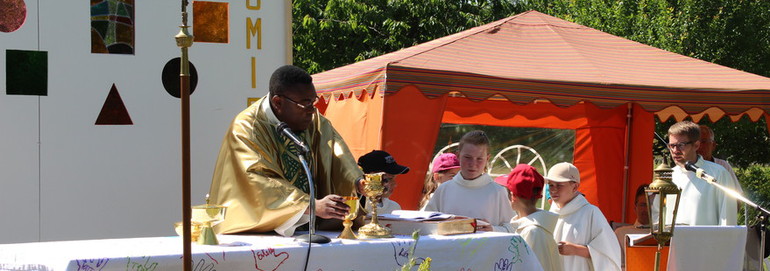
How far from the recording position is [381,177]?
3635mm

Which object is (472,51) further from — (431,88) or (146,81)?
(146,81)

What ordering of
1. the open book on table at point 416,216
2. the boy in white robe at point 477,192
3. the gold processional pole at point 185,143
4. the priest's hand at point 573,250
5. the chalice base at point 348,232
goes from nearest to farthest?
1. the gold processional pole at point 185,143
2. the chalice base at point 348,232
3. the open book on table at point 416,216
4. the priest's hand at point 573,250
5. the boy in white robe at point 477,192

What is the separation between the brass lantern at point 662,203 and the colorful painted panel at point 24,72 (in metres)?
3.86

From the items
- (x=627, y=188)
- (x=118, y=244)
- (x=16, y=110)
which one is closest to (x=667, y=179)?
(x=118, y=244)

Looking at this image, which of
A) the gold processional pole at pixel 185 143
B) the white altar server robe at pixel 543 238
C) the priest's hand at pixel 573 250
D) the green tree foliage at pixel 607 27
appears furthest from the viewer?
the green tree foliage at pixel 607 27

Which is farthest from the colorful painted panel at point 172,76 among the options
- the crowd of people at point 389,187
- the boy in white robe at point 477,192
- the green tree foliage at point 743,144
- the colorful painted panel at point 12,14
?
the green tree foliage at point 743,144

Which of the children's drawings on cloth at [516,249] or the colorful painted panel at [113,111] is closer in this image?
the children's drawings on cloth at [516,249]

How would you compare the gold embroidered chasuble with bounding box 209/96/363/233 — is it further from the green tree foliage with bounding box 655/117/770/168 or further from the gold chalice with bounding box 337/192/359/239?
the green tree foliage with bounding box 655/117/770/168

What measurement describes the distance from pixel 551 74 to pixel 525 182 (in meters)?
3.57

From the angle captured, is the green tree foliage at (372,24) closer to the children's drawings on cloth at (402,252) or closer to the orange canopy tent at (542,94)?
the orange canopy tent at (542,94)

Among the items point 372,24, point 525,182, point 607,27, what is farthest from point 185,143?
point 372,24

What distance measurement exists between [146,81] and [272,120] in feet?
A: 7.44

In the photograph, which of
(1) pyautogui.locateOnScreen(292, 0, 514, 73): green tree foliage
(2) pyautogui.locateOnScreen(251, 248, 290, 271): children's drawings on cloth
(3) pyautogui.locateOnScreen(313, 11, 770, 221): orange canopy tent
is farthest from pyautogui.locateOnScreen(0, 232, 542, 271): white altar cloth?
(1) pyautogui.locateOnScreen(292, 0, 514, 73): green tree foliage

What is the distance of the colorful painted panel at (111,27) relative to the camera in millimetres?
5766
